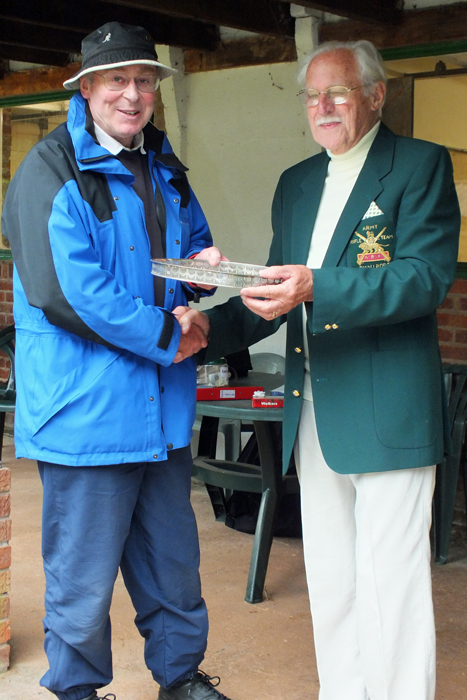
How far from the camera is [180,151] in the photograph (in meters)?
5.99

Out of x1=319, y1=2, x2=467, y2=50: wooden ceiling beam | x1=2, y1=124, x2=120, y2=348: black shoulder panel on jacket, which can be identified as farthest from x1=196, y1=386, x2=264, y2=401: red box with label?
x1=319, y1=2, x2=467, y2=50: wooden ceiling beam

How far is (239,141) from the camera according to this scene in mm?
5711

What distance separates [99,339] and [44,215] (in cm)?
36

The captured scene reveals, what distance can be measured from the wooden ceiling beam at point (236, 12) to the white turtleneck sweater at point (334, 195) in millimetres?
2412

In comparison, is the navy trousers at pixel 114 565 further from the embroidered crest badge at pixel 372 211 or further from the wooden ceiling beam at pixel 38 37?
the wooden ceiling beam at pixel 38 37

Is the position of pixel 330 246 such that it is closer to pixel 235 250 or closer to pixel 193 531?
pixel 193 531

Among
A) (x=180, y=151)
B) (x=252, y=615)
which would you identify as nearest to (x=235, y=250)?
(x=180, y=151)

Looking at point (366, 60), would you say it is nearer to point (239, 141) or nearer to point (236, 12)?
point (236, 12)

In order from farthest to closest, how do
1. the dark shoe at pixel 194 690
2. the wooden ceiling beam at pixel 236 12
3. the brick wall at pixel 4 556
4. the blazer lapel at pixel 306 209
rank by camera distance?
the wooden ceiling beam at pixel 236 12
the brick wall at pixel 4 556
the dark shoe at pixel 194 690
the blazer lapel at pixel 306 209

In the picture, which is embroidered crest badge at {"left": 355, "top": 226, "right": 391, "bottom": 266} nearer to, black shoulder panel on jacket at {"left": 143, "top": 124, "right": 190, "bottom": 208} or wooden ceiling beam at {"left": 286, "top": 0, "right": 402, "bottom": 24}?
black shoulder panel on jacket at {"left": 143, "top": 124, "right": 190, "bottom": 208}

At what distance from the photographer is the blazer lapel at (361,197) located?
2359 millimetres

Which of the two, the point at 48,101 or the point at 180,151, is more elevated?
the point at 48,101

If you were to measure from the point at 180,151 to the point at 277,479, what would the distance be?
289 cm

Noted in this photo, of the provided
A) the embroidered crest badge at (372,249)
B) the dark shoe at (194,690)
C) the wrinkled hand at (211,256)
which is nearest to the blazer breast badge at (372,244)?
the embroidered crest badge at (372,249)
